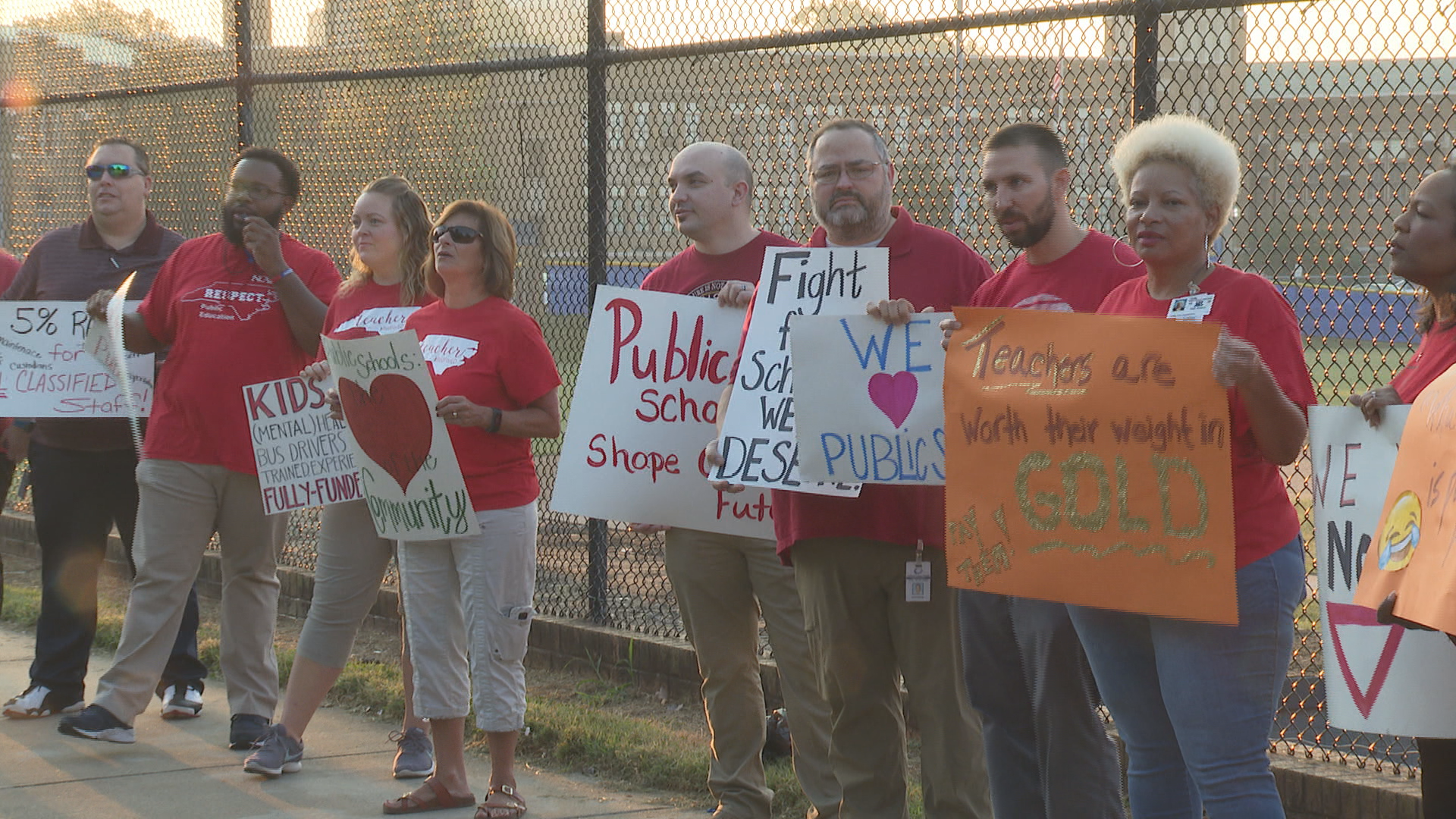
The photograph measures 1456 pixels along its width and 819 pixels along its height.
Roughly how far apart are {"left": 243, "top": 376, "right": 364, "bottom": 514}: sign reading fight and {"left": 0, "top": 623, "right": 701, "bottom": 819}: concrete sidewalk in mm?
974

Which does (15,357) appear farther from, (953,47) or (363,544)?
(953,47)

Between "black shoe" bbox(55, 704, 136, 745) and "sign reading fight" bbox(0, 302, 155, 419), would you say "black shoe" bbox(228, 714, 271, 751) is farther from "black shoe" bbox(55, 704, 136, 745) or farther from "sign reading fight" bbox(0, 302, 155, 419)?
"sign reading fight" bbox(0, 302, 155, 419)

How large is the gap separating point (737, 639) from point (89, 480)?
128 inches

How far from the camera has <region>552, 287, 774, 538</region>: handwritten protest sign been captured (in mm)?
4836

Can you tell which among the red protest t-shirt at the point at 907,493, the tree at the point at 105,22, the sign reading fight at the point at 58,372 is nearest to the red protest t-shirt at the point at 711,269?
the red protest t-shirt at the point at 907,493

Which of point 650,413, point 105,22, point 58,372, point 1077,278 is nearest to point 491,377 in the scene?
point 650,413

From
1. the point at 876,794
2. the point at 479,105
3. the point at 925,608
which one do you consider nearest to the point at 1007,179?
the point at 925,608

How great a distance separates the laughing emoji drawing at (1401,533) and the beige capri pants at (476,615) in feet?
9.04

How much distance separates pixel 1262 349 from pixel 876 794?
1712 millimetres

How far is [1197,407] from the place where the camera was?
3.12 meters

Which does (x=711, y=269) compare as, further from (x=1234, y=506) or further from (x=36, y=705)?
(x=36, y=705)

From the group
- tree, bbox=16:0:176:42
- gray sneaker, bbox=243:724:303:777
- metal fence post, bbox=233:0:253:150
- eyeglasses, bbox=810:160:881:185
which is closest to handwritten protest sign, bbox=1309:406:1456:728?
eyeglasses, bbox=810:160:881:185

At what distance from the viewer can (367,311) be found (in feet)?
17.8

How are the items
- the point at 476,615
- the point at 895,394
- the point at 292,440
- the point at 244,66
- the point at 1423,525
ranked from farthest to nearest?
the point at 244,66
the point at 292,440
the point at 476,615
the point at 895,394
the point at 1423,525
